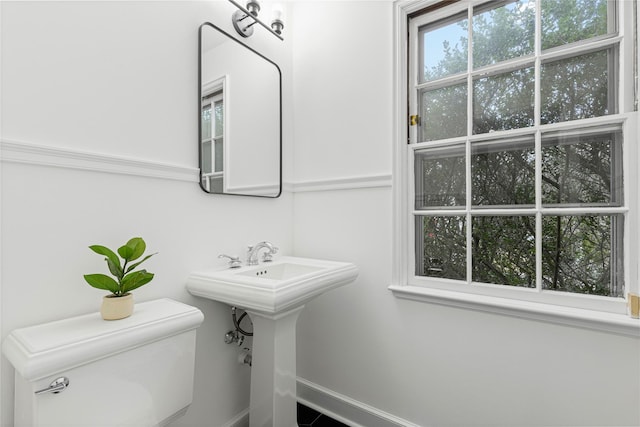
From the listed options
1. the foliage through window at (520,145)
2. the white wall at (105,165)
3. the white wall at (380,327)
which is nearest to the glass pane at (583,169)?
the foliage through window at (520,145)

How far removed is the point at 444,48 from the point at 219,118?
3.79 feet

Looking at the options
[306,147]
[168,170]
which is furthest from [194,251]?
[306,147]

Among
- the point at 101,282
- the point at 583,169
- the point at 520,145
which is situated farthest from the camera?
the point at 520,145

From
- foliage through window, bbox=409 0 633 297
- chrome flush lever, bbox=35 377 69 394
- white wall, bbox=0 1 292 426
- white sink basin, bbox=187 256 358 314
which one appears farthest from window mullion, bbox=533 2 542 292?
chrome flush lever, bbox=35 377 69 394

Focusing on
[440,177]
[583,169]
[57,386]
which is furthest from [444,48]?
[57,386]

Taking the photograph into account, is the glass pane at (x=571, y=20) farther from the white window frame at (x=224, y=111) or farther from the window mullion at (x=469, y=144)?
the white window frame at (x=224, y=111)

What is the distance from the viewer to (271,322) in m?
1.29

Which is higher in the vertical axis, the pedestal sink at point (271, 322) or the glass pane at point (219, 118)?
the glass pane at point (219, 118)

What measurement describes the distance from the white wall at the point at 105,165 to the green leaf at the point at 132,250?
165 millimetres

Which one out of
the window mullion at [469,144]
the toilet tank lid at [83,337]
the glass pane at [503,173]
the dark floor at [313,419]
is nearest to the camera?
the toilet tank lid at [83,337]

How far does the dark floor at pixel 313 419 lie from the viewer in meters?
1.62

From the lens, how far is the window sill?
1042mm

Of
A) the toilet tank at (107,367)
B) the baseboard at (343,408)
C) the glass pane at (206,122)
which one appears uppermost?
the glass pane at (206,122)

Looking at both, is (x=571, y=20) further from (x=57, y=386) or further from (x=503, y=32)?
(x=57, y=386)
